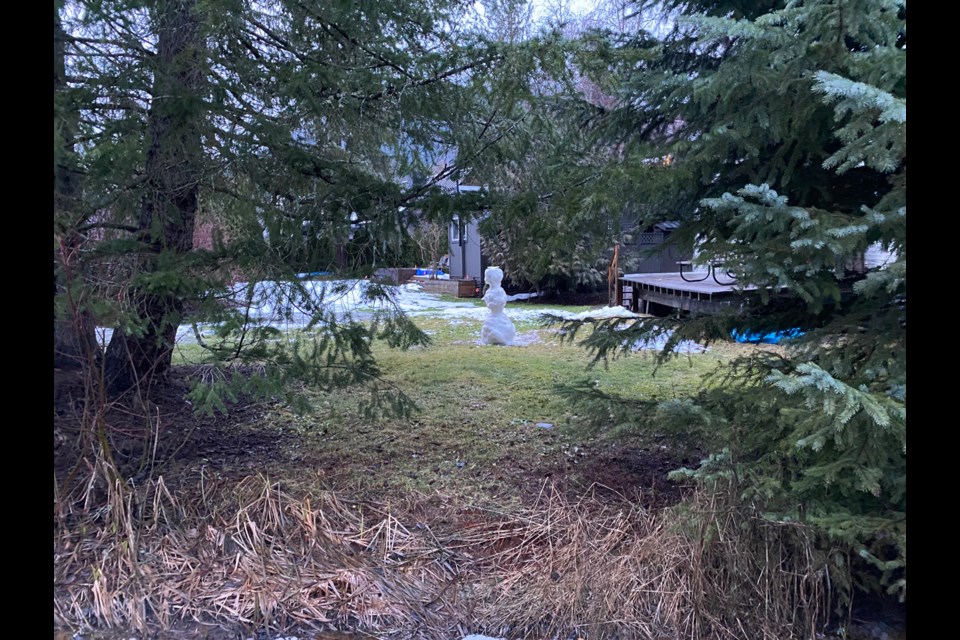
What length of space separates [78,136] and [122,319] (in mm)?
826

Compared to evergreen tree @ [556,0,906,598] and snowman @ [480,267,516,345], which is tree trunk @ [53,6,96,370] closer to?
evergreen tree @ [556,0,906,598]

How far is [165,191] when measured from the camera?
355 cm

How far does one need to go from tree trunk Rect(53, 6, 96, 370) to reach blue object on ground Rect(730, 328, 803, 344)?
119 inches

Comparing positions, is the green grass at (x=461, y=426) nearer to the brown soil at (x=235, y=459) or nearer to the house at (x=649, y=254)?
the brown soil at (x=235, y=459)

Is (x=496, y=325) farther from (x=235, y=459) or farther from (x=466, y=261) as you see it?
(x=466, y=261)

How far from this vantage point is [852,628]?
260cm

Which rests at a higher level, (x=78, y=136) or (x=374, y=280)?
(x=78, y=136)

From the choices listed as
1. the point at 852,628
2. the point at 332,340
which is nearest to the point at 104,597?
the point at 332,340

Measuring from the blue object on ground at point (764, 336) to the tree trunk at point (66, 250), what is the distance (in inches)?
119

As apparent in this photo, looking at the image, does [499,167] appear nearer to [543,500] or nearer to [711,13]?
[711,13]

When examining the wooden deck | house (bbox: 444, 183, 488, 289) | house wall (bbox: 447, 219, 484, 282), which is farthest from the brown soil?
house wall (bbox: 447, 219, 484, 282)

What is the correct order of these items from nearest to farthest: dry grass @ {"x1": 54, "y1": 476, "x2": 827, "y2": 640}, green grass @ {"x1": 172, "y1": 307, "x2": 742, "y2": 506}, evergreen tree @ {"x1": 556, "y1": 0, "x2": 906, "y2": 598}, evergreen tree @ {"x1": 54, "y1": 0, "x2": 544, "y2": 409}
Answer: evergreen tree @ {"x1": 556, "y1": 0, "x2": 906, "y2": 598} < dry grass @ {"x1": 54, "y1": 476, "x2": 827, "y2": 640} < evergreen tree @ {"x1": 54, "y1": 0, "x2": 544, "y2": 409} < green grass @ {"x1": 172, "y1": 307, "x2": 742, "y2": 506}

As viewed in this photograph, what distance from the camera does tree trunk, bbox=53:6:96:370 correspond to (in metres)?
2.56

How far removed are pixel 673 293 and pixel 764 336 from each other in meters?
6.10
